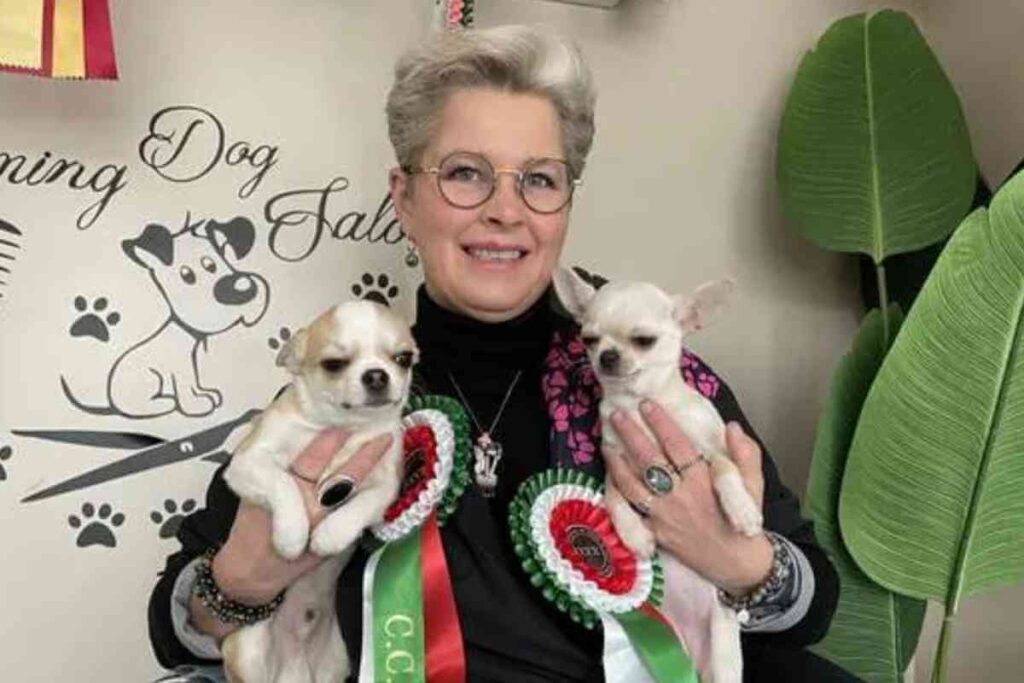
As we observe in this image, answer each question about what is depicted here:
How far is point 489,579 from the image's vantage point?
4.08ft

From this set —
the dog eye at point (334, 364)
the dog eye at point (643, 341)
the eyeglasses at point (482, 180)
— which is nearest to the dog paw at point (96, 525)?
the dog eye at point (334, 364)

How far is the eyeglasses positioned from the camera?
1306 mm

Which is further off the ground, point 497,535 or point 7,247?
point 7,247

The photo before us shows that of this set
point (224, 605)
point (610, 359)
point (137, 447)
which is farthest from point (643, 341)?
point (137, 447)

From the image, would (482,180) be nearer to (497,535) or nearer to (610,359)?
(610,359)

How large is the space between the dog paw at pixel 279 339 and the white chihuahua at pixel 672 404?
54 cm

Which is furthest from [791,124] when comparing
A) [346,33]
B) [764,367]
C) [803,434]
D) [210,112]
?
[210,112]

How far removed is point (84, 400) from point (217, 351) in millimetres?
198

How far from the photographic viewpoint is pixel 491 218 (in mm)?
1310

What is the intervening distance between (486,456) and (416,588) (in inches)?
7.4

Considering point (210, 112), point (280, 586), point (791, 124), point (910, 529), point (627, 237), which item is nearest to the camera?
point (280, 586)

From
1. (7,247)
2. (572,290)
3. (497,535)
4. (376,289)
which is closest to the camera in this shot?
(497,535)

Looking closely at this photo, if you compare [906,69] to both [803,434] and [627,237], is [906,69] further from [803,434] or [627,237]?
[803,434]

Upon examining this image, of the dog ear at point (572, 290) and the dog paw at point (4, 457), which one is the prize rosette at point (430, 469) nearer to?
the dog ear at point (572, 290)
